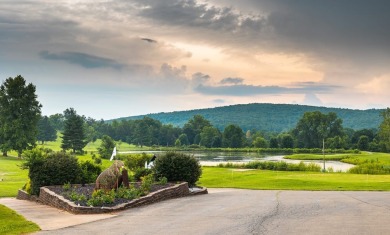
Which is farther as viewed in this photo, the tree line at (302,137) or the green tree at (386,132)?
the tree line at (302,137)

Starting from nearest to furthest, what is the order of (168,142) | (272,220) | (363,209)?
1. (272,220)
2. (363,209)
3. (168,142)

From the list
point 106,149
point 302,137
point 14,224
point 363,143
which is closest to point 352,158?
point 106,149

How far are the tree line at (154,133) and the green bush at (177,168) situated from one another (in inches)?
1965

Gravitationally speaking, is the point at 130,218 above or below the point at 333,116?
below

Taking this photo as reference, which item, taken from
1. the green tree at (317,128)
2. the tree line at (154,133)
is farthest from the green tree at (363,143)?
the green tree at (317,128)

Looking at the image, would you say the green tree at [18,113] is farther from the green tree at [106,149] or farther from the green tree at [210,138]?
the green tree at [210,138]

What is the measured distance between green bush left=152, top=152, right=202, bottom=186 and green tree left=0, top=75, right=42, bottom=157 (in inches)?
2287

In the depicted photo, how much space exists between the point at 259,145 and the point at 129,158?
118 meters

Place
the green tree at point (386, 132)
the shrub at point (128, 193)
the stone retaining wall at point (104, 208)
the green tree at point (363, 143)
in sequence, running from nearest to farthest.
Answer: the stone retaining wall at point (104, 208), the shrub at point (128, 193), the green tree at point (386, 132), the green tree at point (363, 143)

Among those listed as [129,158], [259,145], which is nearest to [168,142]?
[259,145]

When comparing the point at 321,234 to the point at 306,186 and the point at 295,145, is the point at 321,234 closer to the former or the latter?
the point at 306,186

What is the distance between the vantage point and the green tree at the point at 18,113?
77.2 m

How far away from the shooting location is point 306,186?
97.8 feet

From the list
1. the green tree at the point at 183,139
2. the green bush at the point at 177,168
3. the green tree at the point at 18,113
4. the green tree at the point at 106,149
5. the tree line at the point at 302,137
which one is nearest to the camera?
the green bush at the point at 177,168
